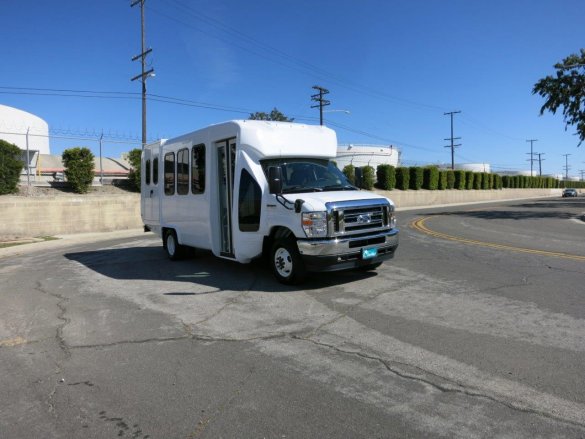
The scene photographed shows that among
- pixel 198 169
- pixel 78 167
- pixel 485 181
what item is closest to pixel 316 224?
pixel 198 169

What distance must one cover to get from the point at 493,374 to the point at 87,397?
3.52 metres

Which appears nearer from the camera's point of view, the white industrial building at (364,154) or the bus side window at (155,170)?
the bus side window at (155,170)

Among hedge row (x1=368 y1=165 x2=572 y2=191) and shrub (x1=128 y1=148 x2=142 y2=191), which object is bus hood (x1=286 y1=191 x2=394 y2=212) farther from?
hedge row (x1=368 y1=165 x2=572 y2=191)

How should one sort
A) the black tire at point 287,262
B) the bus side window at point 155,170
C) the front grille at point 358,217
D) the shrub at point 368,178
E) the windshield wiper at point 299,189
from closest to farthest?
the front grille at point 358,217 → the black tire at point 287,262 → the windshield wiper at point 299,189 → the bus side window at point 155,170 → the shrub at point 368,178

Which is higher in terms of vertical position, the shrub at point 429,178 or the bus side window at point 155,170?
the shrub at point 429,178

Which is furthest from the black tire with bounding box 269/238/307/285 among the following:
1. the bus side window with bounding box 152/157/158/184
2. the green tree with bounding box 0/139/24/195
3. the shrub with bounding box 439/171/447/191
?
the shrub with bounding box 439/171/447/191

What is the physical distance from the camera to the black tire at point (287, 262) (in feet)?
24.7

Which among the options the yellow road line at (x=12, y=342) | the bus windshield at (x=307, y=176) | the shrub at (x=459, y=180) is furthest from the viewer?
the shrub at (x=459, y=180)

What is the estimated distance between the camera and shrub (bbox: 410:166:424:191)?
45278 millimetres

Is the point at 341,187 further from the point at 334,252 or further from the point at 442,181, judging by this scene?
the point at 442,181

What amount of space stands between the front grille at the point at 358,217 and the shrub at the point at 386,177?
34167 millimetres

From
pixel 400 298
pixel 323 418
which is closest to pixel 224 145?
pixel 400 298

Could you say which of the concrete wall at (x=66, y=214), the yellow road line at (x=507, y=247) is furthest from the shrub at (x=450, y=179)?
the concrete wall at (x=66, y=214)

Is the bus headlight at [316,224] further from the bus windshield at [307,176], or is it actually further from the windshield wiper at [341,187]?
the windshield wiper at [341,187]
